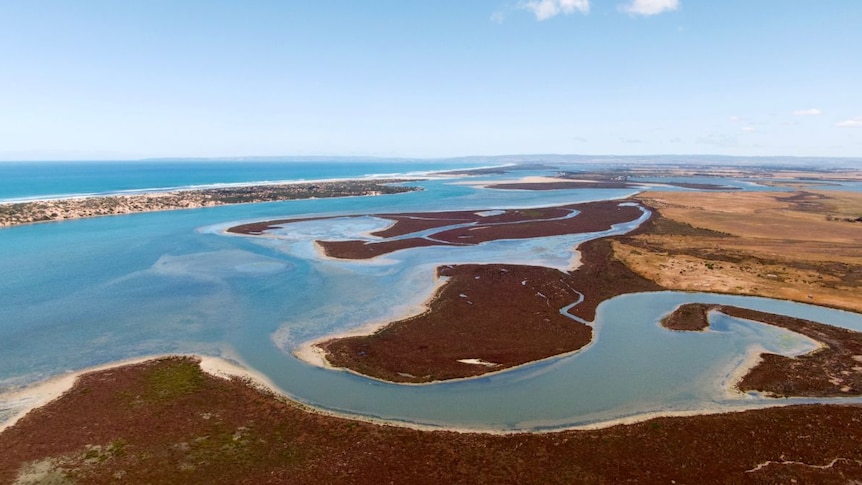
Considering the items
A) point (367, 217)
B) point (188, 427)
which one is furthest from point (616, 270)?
point (367, 217)

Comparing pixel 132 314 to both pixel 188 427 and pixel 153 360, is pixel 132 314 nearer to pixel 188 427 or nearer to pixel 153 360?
pixel 153 360

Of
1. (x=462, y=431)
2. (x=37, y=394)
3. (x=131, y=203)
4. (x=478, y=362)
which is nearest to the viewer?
(x=462, y=431)

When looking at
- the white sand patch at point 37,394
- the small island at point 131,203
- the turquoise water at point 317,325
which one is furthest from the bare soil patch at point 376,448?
the small island at point 131,203

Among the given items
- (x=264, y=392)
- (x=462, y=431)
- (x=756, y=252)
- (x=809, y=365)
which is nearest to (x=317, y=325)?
(x=264, y=392)

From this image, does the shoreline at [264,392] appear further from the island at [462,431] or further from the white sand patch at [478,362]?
the white sand patch at [478,362]

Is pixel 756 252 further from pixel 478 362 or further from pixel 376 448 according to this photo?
pixel 376 448

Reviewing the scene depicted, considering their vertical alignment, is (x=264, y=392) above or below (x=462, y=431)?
above
